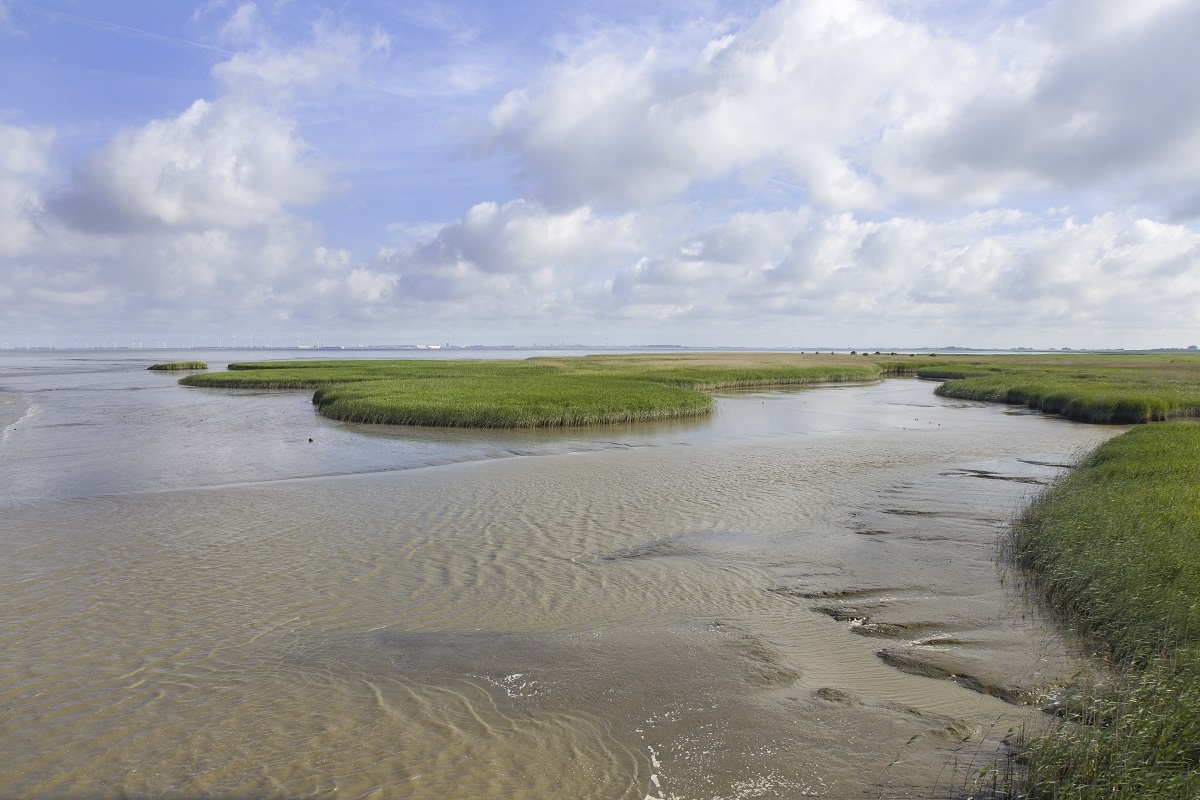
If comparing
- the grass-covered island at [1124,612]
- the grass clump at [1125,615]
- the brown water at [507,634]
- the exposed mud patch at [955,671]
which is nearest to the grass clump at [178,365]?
the brown water at [507,634]

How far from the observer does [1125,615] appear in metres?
9.23

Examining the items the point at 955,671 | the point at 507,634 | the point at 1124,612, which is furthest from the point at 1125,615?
the point at 507,634

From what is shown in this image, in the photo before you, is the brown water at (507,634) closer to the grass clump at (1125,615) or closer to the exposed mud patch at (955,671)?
the exposed mud patch at (955,671)

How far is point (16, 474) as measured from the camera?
835 inches

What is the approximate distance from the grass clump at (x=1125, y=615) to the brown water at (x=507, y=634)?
2.23ft

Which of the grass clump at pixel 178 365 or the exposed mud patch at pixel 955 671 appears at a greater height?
the grass clump at pixel 178 365

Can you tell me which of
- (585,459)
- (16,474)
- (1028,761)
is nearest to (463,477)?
(585,459)

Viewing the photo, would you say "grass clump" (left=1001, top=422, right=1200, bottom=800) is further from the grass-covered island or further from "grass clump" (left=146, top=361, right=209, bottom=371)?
"grass clump" (left=146, top=361, right=209, bottom=371)

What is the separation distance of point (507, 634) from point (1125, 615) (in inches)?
310

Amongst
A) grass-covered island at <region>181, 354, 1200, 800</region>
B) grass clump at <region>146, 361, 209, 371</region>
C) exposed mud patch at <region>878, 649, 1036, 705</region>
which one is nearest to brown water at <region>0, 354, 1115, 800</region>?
exposed mud patch at <region>878, 649, 1036, 705</region>

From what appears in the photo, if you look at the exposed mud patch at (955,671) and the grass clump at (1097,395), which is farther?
the grass clump at (1097,395)

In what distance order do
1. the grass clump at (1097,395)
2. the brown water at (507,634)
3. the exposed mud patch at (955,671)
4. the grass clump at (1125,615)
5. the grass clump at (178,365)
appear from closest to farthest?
the grass clump at (1125,615), the brown water at (507,634), the exposed mud patch at (955,671), the grass clump at (1097,395), the grass clump at (178,365)

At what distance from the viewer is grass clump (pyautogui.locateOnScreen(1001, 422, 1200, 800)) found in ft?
18.9

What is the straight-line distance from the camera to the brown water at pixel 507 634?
269 inches
